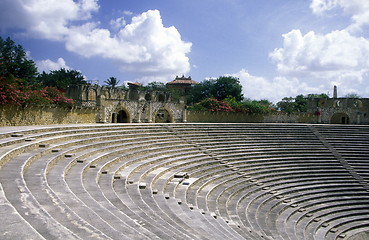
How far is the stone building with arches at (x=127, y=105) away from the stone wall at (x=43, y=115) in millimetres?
1437

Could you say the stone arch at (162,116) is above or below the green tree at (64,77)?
below

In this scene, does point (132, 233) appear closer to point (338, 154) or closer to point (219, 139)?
point (219, 139)

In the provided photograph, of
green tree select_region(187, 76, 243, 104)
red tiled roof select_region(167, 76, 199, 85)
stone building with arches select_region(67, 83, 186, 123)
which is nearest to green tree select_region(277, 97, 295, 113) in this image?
green tree select_region(187, 76, 243, 104)

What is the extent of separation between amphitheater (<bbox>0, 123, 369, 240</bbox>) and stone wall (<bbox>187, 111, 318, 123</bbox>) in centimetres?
507

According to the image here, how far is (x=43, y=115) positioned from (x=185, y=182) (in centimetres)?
908

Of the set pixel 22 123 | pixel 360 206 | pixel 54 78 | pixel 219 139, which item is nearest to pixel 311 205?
pixel 360 206

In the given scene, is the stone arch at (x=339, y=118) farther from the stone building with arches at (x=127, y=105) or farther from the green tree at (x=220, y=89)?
the green tree at (x=220, y=89)

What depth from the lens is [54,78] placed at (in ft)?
132

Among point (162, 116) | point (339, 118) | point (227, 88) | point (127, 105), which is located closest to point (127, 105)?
point (127, 105)

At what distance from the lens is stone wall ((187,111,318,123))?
2416cm

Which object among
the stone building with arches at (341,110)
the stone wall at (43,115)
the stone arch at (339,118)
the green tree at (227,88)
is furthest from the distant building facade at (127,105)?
the green tree at (227,88)

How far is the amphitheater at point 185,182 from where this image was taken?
3.55 m

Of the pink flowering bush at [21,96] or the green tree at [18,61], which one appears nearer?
the pink flowering bush at [21,96]

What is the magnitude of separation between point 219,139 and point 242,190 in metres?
5.36
